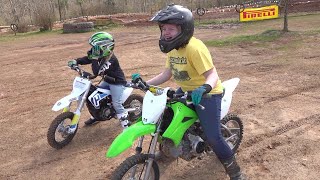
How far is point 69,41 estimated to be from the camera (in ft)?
50.5

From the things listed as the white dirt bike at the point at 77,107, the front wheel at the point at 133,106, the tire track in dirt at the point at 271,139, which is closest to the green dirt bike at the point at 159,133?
the tire track in dirt at the point at 271,139

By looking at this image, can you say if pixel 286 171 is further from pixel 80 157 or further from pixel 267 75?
pixel 267 75

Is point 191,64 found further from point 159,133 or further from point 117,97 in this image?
point 117,97

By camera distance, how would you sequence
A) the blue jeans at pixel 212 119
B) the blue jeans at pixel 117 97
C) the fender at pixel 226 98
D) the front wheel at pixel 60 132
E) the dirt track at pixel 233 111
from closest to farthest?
the blue jeans at pixel 212 119, the fender at pixel 226 98, the dirt track at pixel 233 111, the front wheel at pixel 60 132, the blue jeans at pixel 117 97

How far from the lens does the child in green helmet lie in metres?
5.05

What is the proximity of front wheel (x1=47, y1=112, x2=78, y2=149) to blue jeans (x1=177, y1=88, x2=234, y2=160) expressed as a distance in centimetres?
221

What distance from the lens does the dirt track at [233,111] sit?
4363 mm

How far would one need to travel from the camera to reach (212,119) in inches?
140

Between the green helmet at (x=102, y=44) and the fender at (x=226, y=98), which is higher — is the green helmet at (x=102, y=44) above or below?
above

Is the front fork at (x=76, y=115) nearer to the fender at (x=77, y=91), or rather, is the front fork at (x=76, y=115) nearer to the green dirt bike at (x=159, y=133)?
the fender at (x=77, y=91)

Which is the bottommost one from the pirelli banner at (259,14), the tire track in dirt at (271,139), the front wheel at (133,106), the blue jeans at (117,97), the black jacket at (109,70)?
the tire track in dirt at (271,139)

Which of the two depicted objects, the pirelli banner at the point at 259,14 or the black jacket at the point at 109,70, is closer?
the black jacket at the point at 109,70

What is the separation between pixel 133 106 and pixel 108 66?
994 millimetres

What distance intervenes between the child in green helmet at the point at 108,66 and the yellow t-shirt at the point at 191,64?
4.83ft
